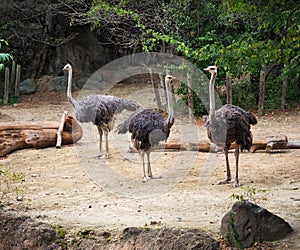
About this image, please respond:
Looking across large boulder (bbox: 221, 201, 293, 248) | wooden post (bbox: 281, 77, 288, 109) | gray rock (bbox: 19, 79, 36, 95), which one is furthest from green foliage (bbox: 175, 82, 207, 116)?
large boulder (bbox: 221, 201, 293, 248)

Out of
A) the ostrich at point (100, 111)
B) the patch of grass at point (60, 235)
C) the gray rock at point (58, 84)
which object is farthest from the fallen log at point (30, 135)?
the gray rock at point (58, 84)

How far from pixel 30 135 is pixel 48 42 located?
10.1 meters

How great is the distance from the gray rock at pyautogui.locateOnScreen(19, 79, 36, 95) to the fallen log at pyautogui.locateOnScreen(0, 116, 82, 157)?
8.88 m

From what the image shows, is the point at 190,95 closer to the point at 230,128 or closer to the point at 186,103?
the point at 186,103

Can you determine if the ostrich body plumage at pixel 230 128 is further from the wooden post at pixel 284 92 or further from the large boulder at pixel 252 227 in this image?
the wooden post at pixel 284 92

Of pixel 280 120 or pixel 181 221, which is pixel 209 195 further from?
pixel 280 120

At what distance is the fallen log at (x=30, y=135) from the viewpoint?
433 inches

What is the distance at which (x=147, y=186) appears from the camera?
839 centimetres

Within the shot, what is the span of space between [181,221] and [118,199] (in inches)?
61.9

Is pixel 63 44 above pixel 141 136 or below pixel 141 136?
above

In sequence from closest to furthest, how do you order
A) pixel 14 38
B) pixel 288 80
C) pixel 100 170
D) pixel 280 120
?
1. pixel 100 170
2. pixel 280 120
3. pixel 288 80
4. pixel 14 38

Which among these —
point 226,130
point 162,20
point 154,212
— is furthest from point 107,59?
point 154,212

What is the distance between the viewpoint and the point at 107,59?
74.4 ft

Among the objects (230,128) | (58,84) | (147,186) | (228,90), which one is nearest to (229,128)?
(230,128)
